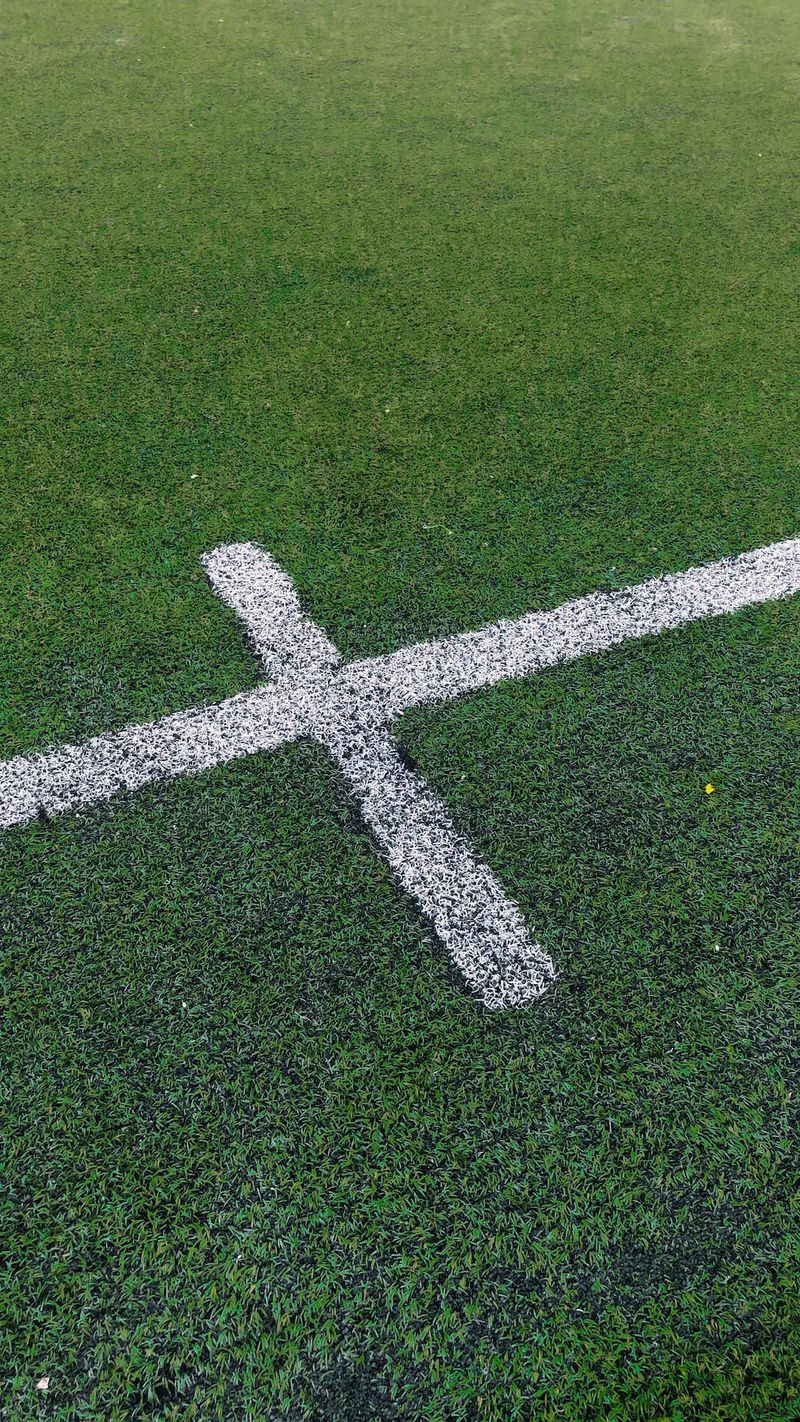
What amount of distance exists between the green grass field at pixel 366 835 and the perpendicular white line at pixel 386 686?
7 centimetres

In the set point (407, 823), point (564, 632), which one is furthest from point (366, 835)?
point (564, 632)

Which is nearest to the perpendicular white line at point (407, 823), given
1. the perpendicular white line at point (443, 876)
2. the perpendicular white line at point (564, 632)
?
the perpendicular white line at point (443, 876)

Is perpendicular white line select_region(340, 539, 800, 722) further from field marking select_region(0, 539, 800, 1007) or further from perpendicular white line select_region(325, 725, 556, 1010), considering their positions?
perpendicular white line select_region(325, 725, 556, 1010)

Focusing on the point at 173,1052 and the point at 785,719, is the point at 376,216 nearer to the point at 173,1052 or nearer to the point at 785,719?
the point at 785,719

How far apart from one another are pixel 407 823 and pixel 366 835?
3.8 inches

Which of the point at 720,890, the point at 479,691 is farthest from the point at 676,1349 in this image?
the point at 479,691

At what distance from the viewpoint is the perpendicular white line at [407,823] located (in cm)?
199

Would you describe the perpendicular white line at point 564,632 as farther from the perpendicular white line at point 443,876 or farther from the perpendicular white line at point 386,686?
the perpendicular white line at point 443,876

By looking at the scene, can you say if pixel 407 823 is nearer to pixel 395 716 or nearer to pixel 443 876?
pixel 443 876

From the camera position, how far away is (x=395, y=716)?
2.45 m

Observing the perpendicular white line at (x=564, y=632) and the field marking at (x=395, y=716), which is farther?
the perpendicular white line at (x=564, y=632)

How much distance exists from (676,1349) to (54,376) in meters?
3.26

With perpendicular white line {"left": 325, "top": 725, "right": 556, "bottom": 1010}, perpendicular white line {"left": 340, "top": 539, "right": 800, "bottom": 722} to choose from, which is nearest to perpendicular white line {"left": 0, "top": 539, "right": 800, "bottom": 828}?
perpendicular white line {"left": 340, "top": 539, "right": 800, "bottom": 722}

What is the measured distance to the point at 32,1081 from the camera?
5.95 ft
